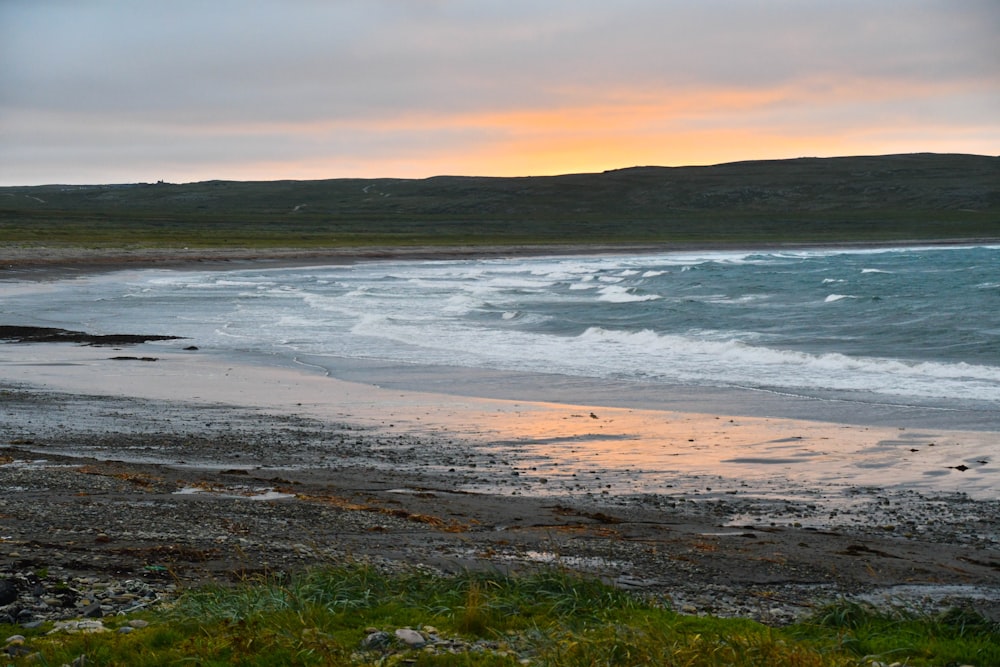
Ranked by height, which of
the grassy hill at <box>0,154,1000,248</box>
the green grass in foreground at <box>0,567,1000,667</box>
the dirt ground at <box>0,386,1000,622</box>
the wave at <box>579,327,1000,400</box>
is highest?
the grassy hill at <box>0,154,1000,248</box>

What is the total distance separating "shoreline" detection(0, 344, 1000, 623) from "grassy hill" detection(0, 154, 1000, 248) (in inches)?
2412

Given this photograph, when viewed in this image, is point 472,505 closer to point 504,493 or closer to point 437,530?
point 504,493

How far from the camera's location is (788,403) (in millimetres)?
17312

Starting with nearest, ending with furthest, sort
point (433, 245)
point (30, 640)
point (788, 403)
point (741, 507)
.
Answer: point (30, 640) < point (741, 507) < point (788, 403) < point (433, 245)

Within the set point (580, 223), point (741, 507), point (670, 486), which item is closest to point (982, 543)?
point (741, 507)

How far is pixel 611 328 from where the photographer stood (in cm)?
3052

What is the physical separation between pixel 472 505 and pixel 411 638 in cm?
415

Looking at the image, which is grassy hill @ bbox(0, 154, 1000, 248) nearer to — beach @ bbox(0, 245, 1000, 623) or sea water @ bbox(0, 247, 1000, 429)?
sea water @ bbox(0, 247, 1000, 429)

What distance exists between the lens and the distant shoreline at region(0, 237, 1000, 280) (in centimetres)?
5669

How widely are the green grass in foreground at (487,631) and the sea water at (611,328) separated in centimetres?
Result: 967

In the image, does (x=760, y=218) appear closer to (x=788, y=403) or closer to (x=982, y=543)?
(x=788, y=403)

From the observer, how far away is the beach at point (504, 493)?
7.87m

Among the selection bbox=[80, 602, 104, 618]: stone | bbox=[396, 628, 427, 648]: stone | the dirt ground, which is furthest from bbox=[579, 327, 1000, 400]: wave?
bbox=[80, 602, 104, 618]: stone

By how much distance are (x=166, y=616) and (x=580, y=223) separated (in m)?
126
